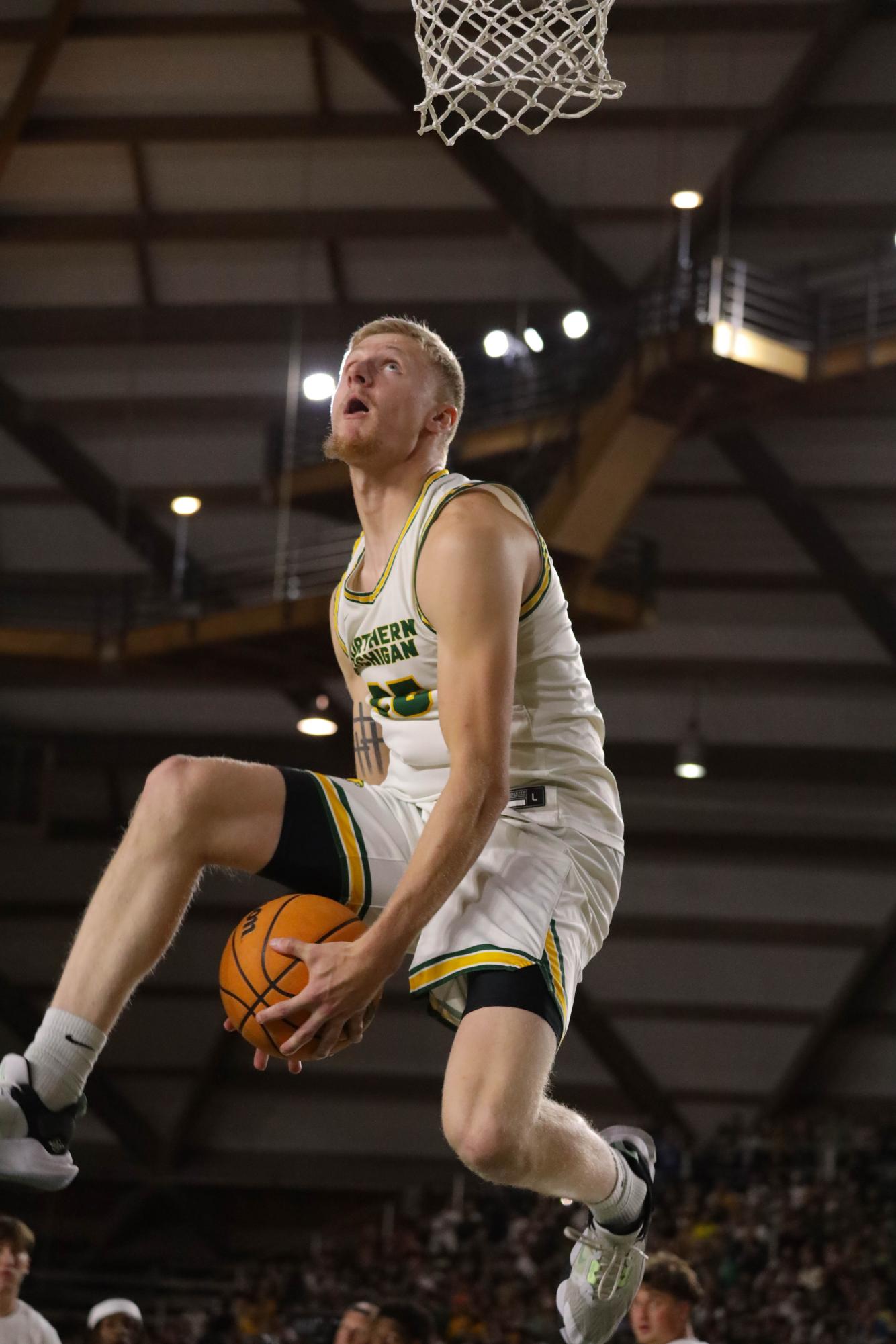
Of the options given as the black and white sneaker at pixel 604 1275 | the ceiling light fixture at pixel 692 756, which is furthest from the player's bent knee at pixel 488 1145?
the ceiling light fixture at pixel 692 756

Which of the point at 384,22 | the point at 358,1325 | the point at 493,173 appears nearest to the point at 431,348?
the point at 358,1325

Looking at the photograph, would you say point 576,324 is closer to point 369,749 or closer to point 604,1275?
point 369,749

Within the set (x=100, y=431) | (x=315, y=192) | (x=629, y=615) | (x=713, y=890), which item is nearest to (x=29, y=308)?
(x=100, y=431)

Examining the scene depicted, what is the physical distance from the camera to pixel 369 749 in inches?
191

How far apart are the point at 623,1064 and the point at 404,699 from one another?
20.8 m

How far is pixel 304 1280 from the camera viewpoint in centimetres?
2123

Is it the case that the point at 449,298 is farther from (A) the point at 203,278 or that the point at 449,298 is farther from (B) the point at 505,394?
(A) the point at 203,278

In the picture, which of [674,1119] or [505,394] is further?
[674,1119]

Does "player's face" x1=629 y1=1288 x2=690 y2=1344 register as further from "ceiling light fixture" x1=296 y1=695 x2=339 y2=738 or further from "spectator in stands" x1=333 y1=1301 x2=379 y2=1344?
"ceiling light fixture" x1=296 y1=695 x2=339 y2=738

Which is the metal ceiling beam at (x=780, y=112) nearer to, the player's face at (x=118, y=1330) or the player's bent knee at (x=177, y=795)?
the player's face at (x=118, y=1330)

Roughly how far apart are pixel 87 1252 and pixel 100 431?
13560 millimetres

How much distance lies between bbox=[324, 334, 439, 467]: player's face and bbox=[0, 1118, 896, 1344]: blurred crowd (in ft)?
36.6

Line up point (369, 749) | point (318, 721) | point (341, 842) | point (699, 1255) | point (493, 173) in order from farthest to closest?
point (318, 721) → point (699, 1255) → point (493, 173) → point (369, 749) → point (341, 842)

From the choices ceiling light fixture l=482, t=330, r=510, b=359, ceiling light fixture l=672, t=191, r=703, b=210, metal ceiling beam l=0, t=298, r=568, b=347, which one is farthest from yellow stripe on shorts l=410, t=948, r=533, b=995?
metal ceiling beam l=0, t=298, r=568, b=347
